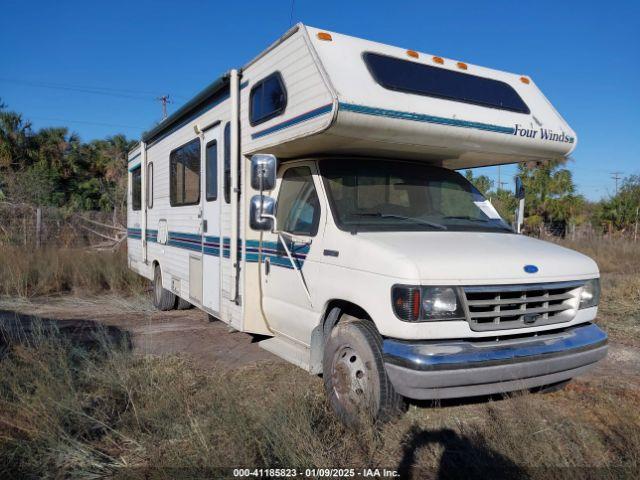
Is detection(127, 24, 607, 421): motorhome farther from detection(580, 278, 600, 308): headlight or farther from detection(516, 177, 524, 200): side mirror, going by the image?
detection(516, 177, 524, 200): side mirror

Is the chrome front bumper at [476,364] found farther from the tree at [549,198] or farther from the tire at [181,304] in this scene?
the tree at [549,198]

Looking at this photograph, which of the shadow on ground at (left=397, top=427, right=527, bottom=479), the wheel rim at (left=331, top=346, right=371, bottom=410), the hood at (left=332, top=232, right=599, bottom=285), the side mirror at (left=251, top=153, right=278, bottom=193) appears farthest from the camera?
the side mirror at (left=251, top=153, right=278, bottom=193)

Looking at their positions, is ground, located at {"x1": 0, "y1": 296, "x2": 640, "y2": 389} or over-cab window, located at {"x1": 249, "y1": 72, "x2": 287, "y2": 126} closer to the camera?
over-cab window, located at {"x1": 249, "y1": 72, "x2": 287, "y2": 126}

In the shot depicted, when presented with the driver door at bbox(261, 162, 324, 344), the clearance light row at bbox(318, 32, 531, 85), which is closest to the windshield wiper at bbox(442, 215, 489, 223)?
the driver door at bbox(261, 162, 324, 344)

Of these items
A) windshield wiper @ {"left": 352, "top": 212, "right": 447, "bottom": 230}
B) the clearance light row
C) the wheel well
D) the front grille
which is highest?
the clearance light row

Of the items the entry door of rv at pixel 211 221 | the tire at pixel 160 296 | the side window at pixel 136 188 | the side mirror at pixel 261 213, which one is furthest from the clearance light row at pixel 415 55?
the side window at pixel 136 188

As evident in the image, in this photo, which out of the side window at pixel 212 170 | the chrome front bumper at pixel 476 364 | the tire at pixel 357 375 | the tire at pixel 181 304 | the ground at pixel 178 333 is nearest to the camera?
the chrome front bumper at pixel 476 364

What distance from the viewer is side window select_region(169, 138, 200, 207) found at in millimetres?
6844

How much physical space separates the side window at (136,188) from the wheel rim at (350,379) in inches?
278

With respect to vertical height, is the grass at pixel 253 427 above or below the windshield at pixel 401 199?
below

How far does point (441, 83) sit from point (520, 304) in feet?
6.90

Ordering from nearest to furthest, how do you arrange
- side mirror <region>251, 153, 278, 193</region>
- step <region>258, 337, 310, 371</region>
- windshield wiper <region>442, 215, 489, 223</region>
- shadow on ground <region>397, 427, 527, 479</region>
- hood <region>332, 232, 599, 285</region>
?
shadow on ground <region>397, 427, 527, 479</region> < hood <region>332, 232, 599, 285</region> < side mirror <region>251, 153, 278, 193</region> < step <region>258, 337, 310, 371</region> < windshield wiper <region>442, 215, 489, 223</region>

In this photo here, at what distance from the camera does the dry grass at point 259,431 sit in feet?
10.7

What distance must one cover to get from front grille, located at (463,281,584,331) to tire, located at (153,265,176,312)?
5.97 m
